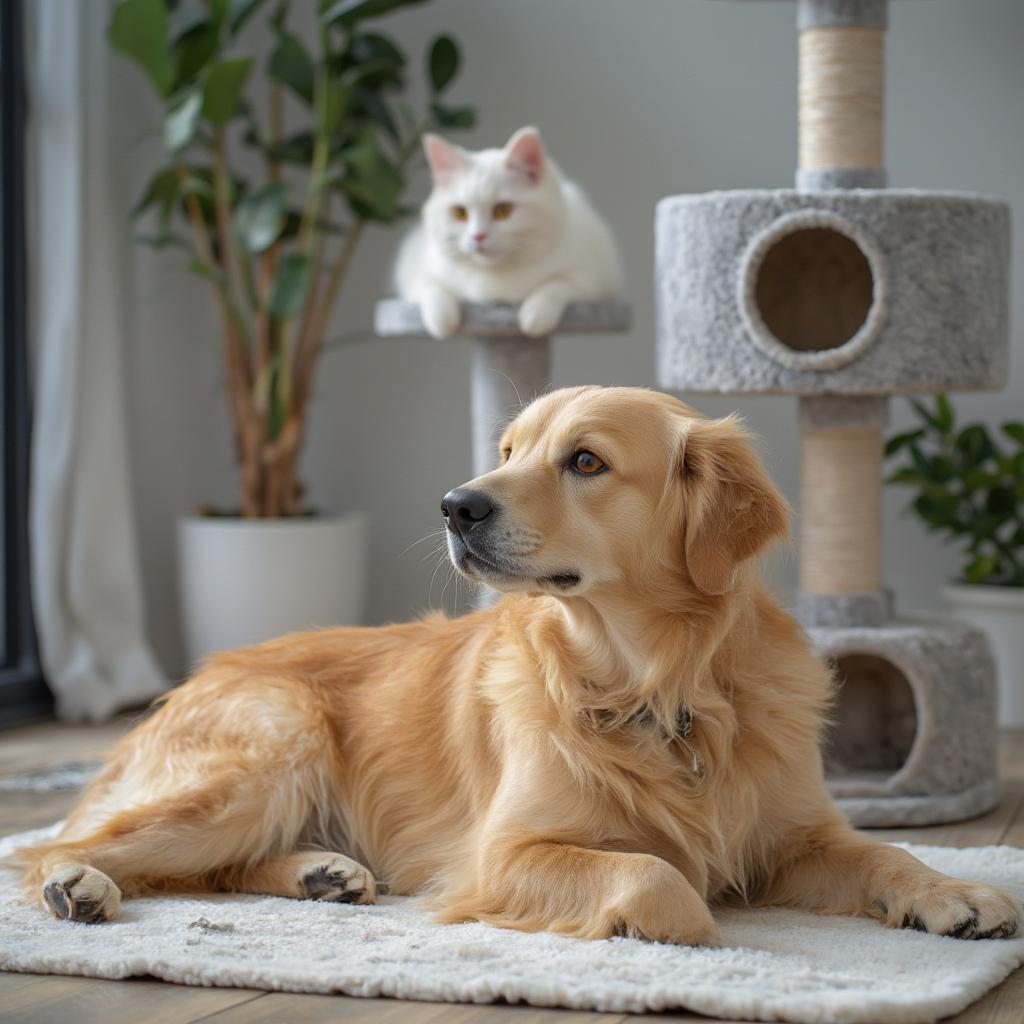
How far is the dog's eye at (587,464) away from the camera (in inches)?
72.1

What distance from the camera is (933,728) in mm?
2633

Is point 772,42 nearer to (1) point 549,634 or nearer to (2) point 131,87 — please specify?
(2) point 131,87

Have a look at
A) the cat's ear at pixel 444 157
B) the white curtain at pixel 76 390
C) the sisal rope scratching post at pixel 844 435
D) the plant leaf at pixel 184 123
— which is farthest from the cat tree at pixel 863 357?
the white curtain at pixel 76 390

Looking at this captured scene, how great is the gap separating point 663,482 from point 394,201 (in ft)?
6.68

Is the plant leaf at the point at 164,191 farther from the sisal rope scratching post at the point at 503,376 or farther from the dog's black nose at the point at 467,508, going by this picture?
the dog's black nose at the point at 467,508

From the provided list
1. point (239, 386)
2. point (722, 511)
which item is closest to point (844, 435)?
point (722, 511)

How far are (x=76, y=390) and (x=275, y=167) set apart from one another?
32.1 inches

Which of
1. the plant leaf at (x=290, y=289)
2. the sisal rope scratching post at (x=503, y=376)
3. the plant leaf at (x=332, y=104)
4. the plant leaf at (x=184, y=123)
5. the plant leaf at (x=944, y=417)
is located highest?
the plant leaf at (x=332, y=104)

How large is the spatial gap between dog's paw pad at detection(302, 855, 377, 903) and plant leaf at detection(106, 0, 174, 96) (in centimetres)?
223

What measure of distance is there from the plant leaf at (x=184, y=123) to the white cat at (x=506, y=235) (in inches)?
26.0

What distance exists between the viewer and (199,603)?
397 centimetres

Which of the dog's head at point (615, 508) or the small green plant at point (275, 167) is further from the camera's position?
the small green plant at point (275, 167)

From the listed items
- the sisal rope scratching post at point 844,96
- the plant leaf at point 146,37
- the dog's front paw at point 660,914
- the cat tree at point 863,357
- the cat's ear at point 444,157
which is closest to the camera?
the dog's front paw at point 660,914

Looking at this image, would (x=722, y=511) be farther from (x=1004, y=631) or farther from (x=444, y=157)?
(x=1004, y=631)
